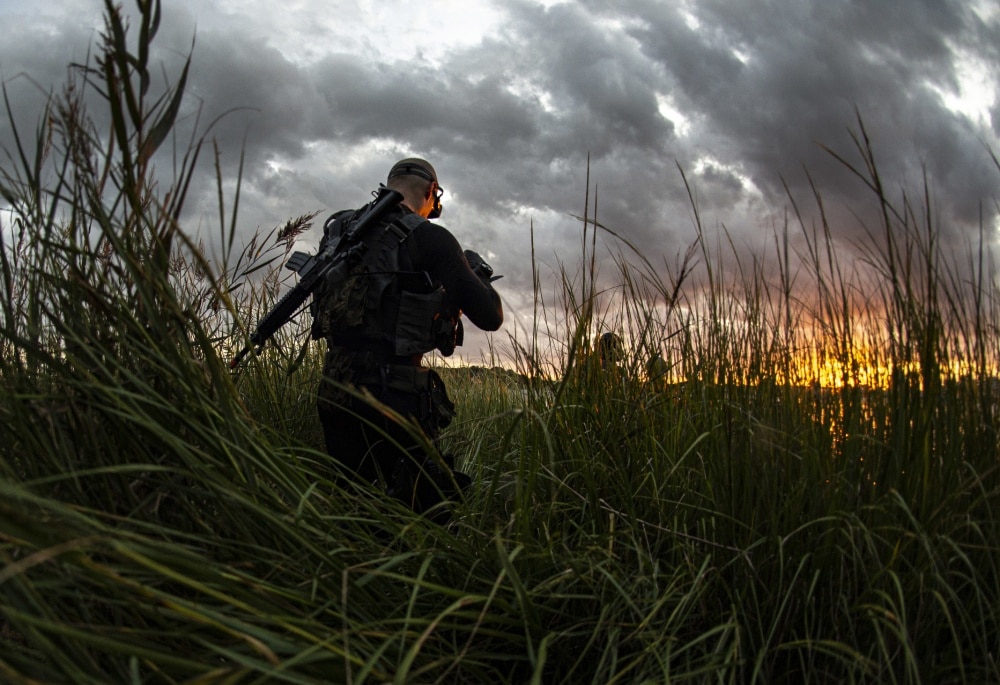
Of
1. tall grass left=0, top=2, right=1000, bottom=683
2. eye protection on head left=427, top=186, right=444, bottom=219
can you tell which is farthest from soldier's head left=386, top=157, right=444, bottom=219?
tall grass left=0, top=2, right=1000, bottom=683

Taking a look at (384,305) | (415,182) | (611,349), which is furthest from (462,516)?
(415,182)

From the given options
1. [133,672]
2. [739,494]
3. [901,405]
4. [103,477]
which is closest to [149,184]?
[103,477]

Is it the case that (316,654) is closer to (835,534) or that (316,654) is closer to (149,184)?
(149,184)

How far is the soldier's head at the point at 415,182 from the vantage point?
3.51 meters

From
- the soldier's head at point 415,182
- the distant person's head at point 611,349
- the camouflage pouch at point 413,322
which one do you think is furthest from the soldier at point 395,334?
the distant person's head at point 611,349

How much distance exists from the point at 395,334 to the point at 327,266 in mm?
422

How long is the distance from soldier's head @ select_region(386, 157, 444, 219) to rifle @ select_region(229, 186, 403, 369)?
0.78 ft

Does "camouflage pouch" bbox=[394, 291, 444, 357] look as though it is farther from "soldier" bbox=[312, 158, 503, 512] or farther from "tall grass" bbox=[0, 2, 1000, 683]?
"tall grass" bbox=[0, 2, 1000, 683]

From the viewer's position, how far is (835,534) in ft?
4.93

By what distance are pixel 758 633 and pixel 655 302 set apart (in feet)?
3.98

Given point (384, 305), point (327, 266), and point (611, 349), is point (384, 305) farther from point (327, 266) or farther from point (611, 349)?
point (611, 349)

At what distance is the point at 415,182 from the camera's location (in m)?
3.53

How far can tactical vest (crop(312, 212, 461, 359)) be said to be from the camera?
121 inches

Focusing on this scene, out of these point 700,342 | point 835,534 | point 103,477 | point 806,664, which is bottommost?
point 806,664
